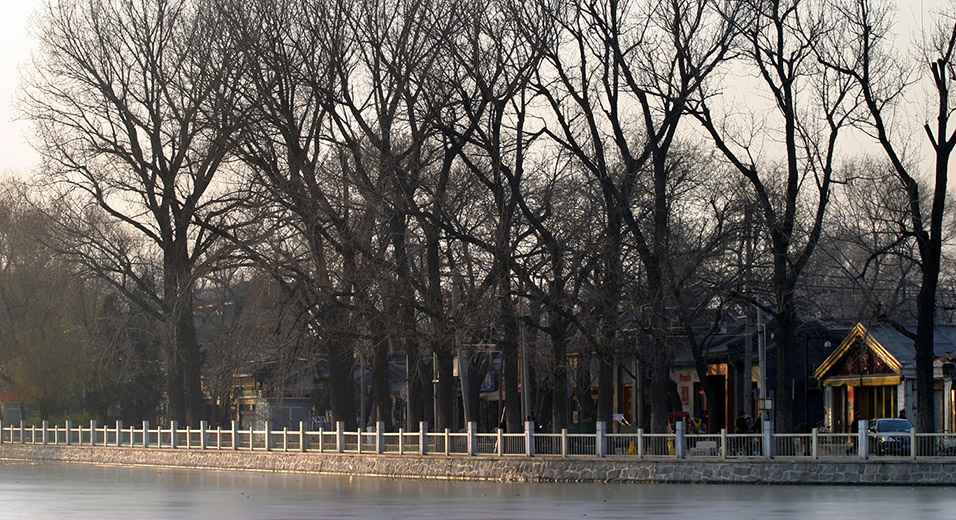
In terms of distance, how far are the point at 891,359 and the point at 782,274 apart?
10.9 metres

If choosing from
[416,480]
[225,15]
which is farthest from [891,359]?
[225,15]

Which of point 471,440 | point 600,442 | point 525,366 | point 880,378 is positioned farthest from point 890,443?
point 880,378

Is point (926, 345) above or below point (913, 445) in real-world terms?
above

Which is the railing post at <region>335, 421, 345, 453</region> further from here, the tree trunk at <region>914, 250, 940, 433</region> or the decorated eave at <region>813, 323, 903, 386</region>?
the tree trunk at <region>914, 250, 940, 433</region>

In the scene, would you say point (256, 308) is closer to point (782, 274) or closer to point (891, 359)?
point (782, 274)

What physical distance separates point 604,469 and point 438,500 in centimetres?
852

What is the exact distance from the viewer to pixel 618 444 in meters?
38.1

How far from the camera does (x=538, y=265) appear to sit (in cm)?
4044

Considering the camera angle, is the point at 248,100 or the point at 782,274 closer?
the point at 782,274

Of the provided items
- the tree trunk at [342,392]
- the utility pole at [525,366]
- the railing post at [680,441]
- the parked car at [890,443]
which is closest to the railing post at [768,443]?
the railing post at [680,441]

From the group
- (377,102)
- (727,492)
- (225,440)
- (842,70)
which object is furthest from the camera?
(225,440)

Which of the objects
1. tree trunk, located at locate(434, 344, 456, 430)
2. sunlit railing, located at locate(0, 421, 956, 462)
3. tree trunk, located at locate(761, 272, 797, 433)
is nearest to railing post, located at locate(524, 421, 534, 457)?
sunlit railing, located at locate(0, 421, 956, 462)

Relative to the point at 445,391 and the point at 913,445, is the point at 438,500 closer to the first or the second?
the point at 913,445

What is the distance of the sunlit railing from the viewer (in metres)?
34.9
